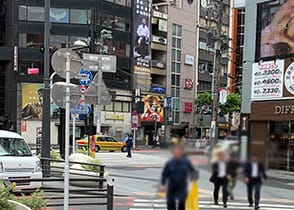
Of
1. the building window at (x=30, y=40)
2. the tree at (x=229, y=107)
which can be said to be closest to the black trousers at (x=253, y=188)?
the tree at (x=229, y=107)

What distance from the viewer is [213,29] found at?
1.88 m

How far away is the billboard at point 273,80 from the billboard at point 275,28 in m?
0.06

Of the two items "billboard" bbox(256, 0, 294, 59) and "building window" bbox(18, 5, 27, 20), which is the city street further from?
"building window" bbox(18, 5, 27, 20)

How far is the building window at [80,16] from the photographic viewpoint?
163 feet

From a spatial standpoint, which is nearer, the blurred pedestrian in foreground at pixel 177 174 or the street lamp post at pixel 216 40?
the blurred pedestrian in foreground at pixel 177 174

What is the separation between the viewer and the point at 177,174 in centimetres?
139

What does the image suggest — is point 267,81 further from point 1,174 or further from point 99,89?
point 1,174

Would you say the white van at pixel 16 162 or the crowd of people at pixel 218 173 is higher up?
the crowd of people at pixel 218 173

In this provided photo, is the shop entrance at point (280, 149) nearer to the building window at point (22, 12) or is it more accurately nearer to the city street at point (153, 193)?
the city street at point (153, 193)

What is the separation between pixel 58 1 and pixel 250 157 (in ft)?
166

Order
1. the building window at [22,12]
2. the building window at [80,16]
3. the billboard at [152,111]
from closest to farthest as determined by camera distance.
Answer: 1. the billboard at [152,111]
2. the building window at [22,12]
3. the building window at [80,16]

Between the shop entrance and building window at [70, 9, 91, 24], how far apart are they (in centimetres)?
4941

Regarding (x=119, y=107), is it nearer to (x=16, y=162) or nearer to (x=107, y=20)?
(x=107, y=20)

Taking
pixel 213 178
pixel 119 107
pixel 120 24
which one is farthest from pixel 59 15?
pixel 213 178
